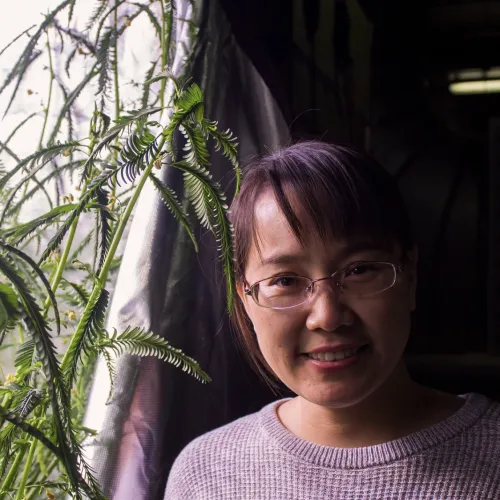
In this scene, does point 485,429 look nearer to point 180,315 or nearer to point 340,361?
point 340,361

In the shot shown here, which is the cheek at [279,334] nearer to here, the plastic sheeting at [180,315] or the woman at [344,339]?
the woman at [344,339]

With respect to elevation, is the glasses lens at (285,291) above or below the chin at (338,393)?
above

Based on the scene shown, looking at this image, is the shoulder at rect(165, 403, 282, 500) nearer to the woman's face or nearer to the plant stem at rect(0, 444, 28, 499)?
the woman's face

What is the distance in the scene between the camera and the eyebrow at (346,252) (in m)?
0.67

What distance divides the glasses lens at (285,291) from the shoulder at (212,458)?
→ 0.21m

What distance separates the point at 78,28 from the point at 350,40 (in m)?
0.40

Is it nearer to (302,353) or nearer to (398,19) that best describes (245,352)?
(302,353)

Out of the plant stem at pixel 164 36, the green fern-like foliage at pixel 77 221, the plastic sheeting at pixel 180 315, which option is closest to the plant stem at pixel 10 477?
the green fern-like foliage at pixel 77 221

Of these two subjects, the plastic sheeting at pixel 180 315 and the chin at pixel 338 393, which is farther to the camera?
the plastic sheeting at pixel 180 315

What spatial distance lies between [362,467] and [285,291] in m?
0.22

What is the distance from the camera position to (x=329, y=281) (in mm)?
Answer: 662

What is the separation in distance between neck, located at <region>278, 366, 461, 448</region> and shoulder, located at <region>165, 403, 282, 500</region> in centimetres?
10

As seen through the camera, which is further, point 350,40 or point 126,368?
point 350,40

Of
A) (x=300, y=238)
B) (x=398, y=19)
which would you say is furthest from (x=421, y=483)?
(x=398, y=19)
